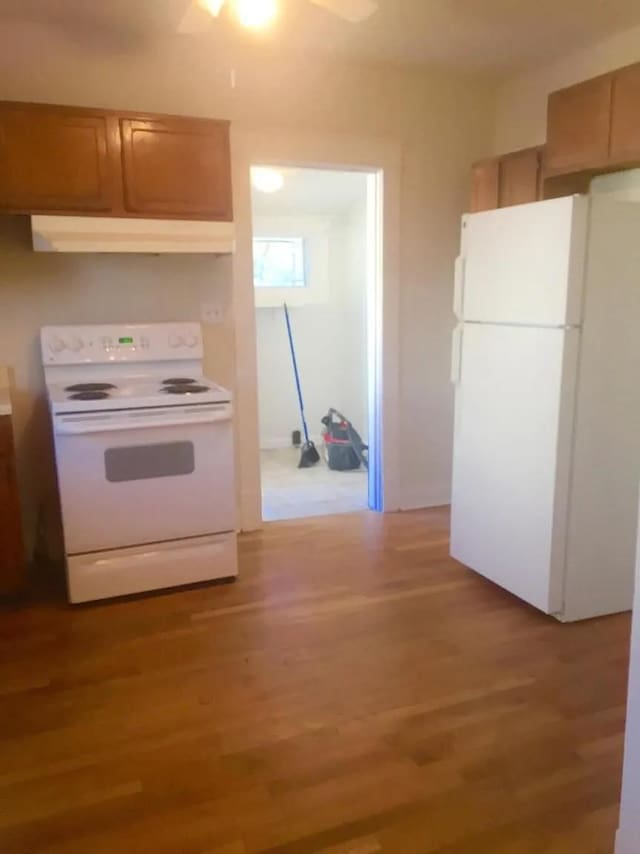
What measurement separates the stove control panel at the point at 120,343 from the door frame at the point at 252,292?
31 centimetres

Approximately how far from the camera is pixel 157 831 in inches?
70.2

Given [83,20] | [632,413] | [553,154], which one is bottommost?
[632,413]

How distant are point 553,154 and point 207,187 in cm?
167

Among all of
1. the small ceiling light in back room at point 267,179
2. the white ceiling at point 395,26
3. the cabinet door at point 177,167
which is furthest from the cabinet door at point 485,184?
the cabinet door at point 177,167

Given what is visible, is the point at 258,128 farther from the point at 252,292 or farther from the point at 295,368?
the point at 295,368

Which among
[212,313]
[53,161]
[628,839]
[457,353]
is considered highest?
[53,161]

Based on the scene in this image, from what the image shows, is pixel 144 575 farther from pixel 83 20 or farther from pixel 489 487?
pixel 83 20

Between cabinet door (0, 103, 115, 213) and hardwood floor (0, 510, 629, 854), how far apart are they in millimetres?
1759

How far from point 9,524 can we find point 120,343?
3.33 ft

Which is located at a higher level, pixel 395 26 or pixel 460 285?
pixel 395 26

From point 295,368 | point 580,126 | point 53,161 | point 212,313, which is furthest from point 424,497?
point 53,161

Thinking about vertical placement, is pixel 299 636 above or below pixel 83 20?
below

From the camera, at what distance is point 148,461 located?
3023mm

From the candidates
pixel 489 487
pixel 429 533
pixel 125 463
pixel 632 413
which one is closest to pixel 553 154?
pixel 632 413
